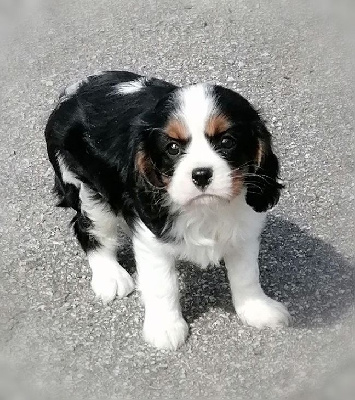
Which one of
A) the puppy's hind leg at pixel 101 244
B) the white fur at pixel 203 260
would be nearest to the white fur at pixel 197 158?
the white fur at pixel 203 260

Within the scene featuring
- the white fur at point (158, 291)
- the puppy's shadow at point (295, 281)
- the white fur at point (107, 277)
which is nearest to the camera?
the white fur at point (158, 291)

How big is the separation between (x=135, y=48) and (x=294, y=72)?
1413mm

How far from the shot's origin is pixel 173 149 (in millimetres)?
3756

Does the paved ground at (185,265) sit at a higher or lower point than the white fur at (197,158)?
lower

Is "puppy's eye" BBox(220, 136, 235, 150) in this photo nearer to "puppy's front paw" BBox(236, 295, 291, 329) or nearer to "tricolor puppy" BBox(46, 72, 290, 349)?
"tricolor puppy" BBox(46, 72, 290, 349)

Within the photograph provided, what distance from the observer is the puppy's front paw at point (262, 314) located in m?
4.48

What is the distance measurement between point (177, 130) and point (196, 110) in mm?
119

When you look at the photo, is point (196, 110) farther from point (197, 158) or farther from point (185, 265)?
point (185, 265)

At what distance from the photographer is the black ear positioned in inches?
155

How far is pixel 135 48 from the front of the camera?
24.2 ft

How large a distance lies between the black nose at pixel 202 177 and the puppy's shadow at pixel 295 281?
1.18 m

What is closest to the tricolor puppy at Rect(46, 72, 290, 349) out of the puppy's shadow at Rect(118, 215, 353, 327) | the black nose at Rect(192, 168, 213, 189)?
the black nose at Rect(192, 168, 213, 189)

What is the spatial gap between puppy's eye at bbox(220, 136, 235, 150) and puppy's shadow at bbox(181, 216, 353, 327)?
1205 mm

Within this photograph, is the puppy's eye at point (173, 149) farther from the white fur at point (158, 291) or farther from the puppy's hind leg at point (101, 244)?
the puppy's hind leg at point (101, 244)
